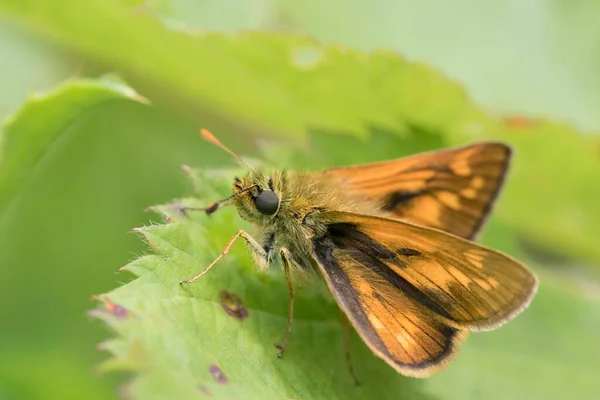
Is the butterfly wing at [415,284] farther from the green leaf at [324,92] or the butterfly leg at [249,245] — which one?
the green leaf at [324,92]

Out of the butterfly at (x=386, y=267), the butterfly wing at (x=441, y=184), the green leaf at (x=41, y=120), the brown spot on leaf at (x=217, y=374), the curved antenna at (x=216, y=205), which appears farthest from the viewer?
the butterfly wing at (x=441, y=184)

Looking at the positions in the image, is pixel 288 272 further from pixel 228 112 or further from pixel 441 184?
pixel 228 112

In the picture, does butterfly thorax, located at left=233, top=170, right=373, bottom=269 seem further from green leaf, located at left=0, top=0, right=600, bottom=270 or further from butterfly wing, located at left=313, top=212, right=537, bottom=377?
green leaf, located at left=0, top=0, right=600, bottom=270

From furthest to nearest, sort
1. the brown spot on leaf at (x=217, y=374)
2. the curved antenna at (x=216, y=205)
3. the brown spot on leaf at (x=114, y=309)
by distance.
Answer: the curved antenna at (x=216, y=205) → the brown spot on leaf at (x=217, y=374) → the brown spot on leaf at (x=114, y=309)

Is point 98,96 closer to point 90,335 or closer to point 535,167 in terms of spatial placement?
point 90,335

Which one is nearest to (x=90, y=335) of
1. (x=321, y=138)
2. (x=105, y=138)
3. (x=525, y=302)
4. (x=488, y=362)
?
(x=105, y=138)

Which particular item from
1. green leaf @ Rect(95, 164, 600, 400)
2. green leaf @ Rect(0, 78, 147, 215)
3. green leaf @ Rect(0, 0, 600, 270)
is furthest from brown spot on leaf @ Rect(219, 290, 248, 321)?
Answer: green leaf @ Rect(0, 0, 600, 270)

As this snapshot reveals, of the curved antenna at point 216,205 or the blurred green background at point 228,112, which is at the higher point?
the blurred green background at point 228,112

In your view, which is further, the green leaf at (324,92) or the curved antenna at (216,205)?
the green leaf at (324,92)

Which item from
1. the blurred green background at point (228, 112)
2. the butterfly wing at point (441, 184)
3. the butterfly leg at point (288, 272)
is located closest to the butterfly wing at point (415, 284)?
the butterfly leg at point (288, 272)
